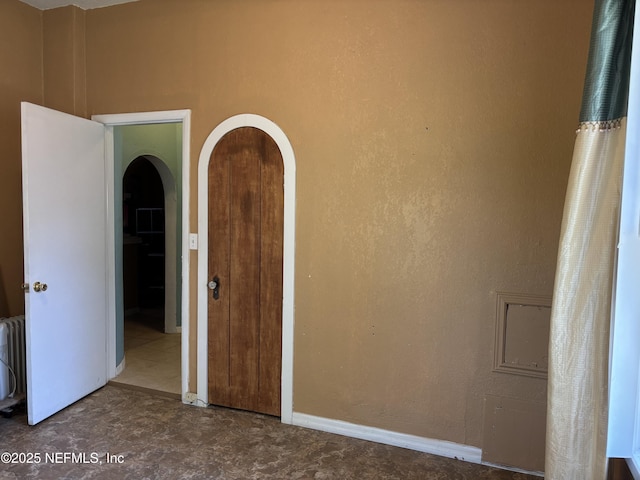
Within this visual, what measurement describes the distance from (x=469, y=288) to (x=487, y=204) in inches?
19.5

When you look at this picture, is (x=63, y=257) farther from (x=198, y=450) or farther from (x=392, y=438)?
(x=392, y=438)

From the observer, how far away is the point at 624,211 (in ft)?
4.66

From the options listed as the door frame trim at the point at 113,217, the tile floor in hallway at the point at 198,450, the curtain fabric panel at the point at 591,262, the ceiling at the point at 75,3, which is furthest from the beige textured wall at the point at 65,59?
the curtain fabric panel at the point at 591,262

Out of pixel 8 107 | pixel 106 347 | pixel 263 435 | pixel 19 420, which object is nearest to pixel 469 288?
pixel 263 435

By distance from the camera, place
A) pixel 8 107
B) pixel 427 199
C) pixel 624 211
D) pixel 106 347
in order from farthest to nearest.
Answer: pixel 106 347, pixel 8 107, pixel 427 199, pixel 624 211

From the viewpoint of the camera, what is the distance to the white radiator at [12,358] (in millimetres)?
3006

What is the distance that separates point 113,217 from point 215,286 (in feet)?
3.81

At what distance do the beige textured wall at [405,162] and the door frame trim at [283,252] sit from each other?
0.18ft

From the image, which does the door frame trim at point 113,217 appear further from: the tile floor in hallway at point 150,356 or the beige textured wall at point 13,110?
the beige textured wall at point 13,110

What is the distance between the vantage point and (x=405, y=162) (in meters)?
2.60

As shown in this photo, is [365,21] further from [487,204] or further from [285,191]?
[487,204]

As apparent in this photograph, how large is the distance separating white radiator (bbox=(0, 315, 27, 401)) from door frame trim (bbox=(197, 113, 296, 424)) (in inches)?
50.3

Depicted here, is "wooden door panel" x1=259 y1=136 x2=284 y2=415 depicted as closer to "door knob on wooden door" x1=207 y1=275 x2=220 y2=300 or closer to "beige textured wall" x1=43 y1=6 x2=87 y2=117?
"door knob on wooden door" x1=207 y1=275 x2=220 y2=300

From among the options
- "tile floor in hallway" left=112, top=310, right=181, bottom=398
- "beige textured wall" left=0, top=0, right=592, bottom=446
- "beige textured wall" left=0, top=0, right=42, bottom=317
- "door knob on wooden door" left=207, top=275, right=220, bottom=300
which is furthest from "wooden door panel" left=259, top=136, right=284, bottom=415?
"beige textured wall" left=0, top=0, right=42, bottom=317
